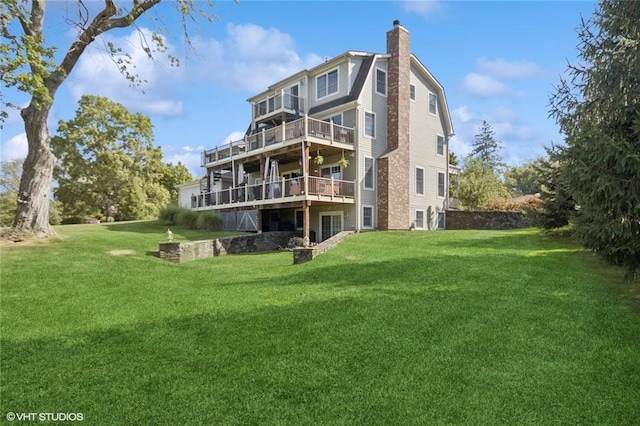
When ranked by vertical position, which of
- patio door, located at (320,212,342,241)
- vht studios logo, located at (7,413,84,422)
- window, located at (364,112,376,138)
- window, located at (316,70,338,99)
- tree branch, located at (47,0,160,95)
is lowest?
vht studios logo, located at (7,413,84,422)

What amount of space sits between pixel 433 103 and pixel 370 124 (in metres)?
5.87

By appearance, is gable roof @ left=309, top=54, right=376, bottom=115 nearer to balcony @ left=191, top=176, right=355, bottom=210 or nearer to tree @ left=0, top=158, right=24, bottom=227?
balcony @ left=191, top=176, right=355, bottom=210

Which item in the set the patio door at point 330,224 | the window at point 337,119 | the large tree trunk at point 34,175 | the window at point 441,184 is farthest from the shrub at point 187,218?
the window at point 441,184

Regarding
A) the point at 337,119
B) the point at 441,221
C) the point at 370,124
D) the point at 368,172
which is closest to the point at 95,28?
the point at 337,119

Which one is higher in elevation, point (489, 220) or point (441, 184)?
point (441, 184)

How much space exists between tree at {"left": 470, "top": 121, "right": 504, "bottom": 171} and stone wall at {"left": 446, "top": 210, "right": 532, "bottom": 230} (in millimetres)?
39000

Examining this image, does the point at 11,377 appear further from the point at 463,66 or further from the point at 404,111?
the point at 404,111

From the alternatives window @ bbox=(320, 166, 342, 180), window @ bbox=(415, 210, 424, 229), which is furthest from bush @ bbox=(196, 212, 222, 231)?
window @ bbox=(415, 210, 424, 229)

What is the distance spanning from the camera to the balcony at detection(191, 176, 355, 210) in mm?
18562

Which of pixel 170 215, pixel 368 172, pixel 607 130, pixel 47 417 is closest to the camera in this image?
pixel 47 417

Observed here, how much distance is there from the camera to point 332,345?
5.51 metres

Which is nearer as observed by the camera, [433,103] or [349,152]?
[349,152]

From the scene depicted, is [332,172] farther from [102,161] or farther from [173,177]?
[173,177]

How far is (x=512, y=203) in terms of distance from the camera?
27.9 meters
